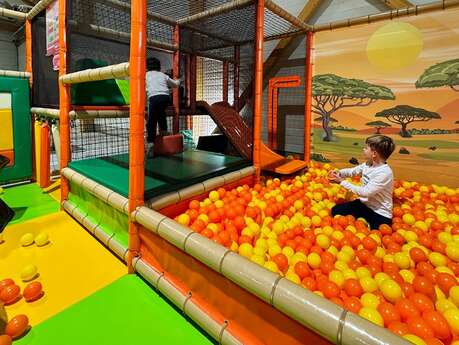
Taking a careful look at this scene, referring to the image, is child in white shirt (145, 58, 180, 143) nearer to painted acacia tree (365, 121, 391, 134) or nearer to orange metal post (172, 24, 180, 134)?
orange metal post (172, 24, 180, 134)

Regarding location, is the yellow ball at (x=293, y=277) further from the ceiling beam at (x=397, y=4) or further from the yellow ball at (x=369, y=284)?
the ceiling beam at (x=397, y=4)

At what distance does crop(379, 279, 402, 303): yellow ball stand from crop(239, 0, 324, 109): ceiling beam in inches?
110

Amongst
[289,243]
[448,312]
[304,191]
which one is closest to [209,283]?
[289,243]

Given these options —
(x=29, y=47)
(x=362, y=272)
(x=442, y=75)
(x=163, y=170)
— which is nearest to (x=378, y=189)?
(x=362, y=272)

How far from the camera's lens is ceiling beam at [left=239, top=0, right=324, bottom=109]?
402 centimetres

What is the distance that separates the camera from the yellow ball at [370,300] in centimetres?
122

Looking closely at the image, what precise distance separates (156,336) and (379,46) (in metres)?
3.65

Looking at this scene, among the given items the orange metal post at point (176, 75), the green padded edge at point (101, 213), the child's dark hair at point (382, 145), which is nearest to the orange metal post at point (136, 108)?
the green padded edge at point (101, 213)

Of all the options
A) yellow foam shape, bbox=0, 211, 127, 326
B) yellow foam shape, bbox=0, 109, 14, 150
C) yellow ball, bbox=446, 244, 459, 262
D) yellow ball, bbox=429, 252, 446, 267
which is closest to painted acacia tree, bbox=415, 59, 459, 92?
yellow ball, bbox=446, 244, 459, 262

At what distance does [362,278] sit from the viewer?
1399 millimetres

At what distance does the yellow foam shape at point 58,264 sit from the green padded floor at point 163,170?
17.5 inches

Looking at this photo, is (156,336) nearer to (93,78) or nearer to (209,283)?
(209,283)

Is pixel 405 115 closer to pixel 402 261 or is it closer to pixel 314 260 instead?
pixel 402 261

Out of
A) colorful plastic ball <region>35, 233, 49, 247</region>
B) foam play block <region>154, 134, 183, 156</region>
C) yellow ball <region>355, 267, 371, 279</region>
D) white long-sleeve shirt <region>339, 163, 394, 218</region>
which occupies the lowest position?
colorful plastic ball <region>35, 233, 49, 247</region>
